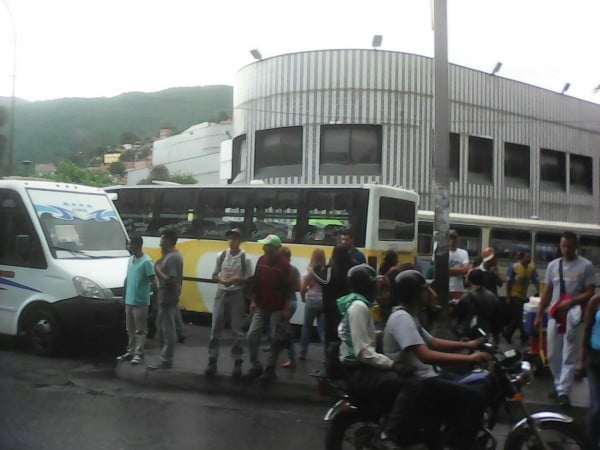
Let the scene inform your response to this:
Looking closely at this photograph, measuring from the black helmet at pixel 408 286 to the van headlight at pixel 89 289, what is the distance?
6.30 meters

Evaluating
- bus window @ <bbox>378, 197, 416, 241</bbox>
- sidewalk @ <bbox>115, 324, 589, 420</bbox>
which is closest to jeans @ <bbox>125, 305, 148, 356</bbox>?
sidewalk @ <bbox>115, 324, 589, 420</bbox>

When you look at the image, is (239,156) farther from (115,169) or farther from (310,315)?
(115,169)

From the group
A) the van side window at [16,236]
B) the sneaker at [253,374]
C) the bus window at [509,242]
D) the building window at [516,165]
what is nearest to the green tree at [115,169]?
the building window at [516,165]

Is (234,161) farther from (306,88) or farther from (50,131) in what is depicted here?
(50,131)

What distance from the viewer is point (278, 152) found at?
23.6 meters

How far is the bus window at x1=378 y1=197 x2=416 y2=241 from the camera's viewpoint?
12.1 meters

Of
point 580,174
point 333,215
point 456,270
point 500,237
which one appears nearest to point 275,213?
point 333,215

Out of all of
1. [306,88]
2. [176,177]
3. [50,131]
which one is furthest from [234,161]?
[176,177]

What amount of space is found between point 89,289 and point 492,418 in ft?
21.9

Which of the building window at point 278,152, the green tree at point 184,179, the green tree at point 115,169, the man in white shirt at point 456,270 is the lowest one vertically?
the man in white shirt at point 456,270

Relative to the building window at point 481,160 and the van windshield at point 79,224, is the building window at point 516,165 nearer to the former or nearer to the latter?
the building window at point 481,160

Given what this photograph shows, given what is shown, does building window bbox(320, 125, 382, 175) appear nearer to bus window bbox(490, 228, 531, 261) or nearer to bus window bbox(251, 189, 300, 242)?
bus window bbox(490, 228, 531, 261)

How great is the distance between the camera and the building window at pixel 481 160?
24266 millimetres

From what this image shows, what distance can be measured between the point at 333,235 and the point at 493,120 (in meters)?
14.4
